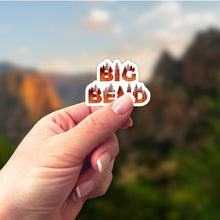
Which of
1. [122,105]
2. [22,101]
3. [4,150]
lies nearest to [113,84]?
[122,105]

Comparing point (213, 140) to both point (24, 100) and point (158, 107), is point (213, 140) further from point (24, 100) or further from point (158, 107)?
point (24, 100)

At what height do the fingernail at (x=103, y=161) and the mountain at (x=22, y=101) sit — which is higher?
the fingernail at (x=103, y=161)

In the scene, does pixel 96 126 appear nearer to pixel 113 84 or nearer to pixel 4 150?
pixel 113 84

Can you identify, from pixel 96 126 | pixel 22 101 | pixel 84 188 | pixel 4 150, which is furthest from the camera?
pixel 22 101

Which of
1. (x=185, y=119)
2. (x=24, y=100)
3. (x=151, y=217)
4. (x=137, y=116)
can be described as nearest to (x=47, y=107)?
(x=24, y=100)

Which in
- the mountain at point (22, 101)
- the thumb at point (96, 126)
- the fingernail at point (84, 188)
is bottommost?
the mountain at point (22, 101)

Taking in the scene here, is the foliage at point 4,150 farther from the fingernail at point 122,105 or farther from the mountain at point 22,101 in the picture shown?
the mountain at point 22,101

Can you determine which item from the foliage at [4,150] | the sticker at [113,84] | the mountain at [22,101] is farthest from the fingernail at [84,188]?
the mountain at [22,101]
